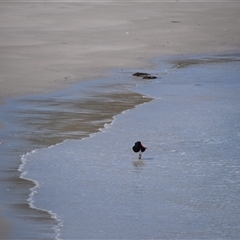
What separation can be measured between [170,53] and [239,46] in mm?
2275

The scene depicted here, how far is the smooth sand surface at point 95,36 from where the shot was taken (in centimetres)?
1630

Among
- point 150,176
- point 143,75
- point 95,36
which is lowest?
point 150,176

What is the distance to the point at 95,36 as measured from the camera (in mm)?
21547

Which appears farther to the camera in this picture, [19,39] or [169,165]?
[19,39]

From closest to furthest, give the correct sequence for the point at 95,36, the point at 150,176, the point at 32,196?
the point at 32,196 < the point at 150,176 < the point at 95,36

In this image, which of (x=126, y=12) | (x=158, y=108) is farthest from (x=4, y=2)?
(x=158, y=108)

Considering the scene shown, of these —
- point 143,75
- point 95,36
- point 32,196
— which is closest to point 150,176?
point 32,196

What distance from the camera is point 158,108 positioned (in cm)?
1337

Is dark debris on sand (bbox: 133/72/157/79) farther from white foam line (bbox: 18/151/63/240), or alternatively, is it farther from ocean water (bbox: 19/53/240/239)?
white foam line (bbox: 18/151/63/240)

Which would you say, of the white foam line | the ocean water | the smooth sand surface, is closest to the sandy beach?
the smooth sand surface

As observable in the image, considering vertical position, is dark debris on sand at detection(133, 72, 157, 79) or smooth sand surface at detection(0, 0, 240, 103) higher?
smooth sand surface at detection(0, 0, 240, 103)

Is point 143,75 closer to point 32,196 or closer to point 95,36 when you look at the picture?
point 95,36

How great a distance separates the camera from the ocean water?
26.4 feet

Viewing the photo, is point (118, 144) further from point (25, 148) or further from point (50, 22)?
point (50, 22)
